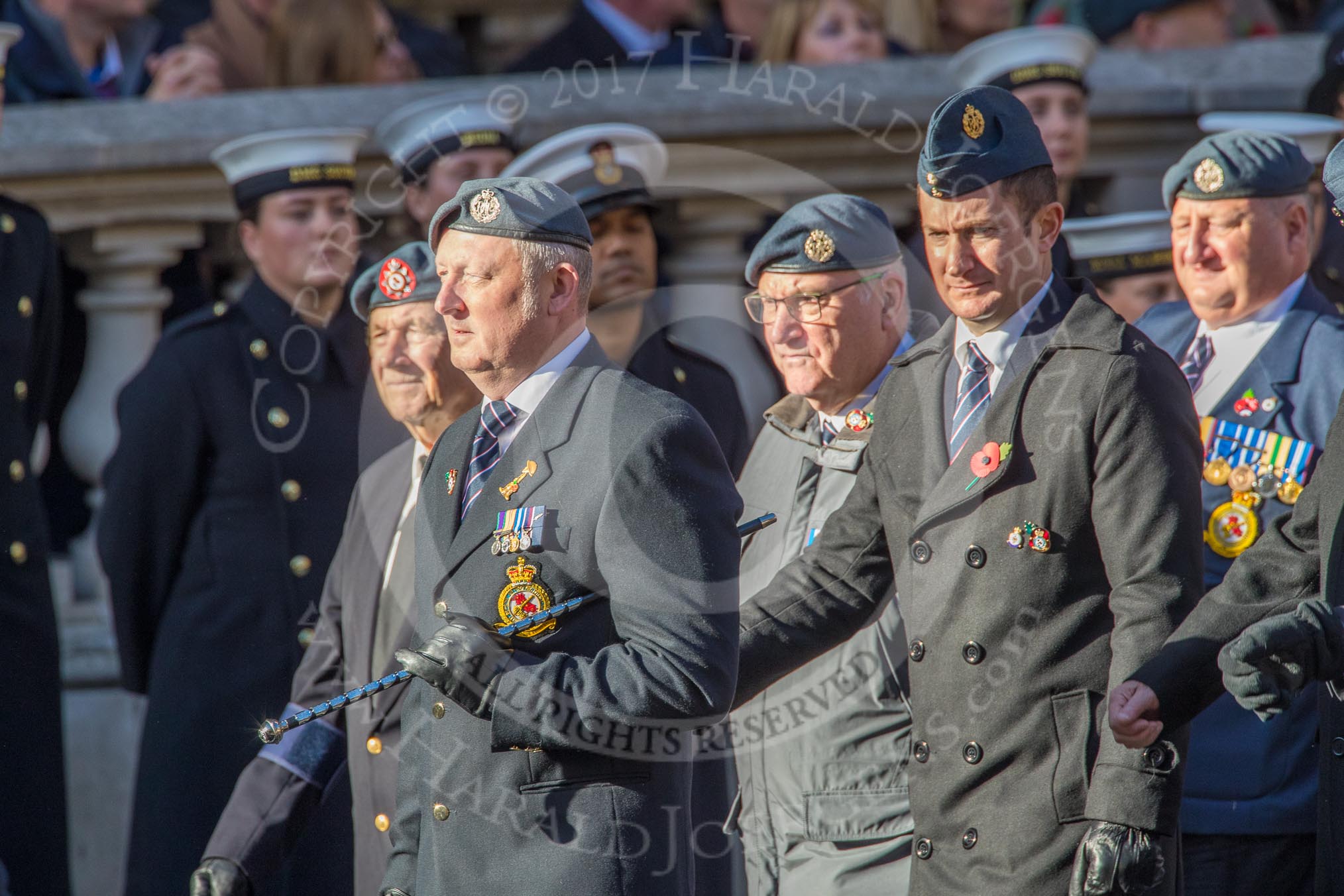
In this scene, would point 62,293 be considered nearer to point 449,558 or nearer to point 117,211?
point 117,211

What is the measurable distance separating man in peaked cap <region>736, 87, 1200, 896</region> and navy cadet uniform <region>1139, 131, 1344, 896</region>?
2.46ft

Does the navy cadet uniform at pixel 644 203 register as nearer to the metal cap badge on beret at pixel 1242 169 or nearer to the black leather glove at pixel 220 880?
the metal cap badge on beret at pixel 1242 169

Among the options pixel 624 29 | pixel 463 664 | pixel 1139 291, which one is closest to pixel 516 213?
pixel 463 664

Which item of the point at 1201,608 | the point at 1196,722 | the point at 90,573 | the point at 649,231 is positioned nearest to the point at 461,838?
the point at 1201,608

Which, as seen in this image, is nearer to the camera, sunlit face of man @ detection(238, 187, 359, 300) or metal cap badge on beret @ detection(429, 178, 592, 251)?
metal cap badge on beret @ detection(429, 178, 592, 251)

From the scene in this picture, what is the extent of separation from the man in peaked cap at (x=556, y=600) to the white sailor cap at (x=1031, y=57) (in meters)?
2.49

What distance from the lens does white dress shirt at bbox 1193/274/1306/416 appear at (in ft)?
13.9

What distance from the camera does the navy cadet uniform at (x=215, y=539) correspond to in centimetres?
517

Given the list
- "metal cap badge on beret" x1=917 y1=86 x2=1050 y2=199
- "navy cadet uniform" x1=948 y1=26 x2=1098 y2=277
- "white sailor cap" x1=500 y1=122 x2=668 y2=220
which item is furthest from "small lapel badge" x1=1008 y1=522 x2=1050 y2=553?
"navy cadet uniform" x1=948 y1=26 x2=1098 y2=277

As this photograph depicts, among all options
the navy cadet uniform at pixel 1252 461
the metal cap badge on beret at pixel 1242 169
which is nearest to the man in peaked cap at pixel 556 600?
the navy cadet uniform at pixel 1252 461

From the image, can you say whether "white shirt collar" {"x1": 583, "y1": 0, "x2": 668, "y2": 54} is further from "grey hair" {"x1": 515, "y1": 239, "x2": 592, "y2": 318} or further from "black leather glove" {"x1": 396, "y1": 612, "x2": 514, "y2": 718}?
"black leather glove" {"x1": 396, "y1": 612, "x2": 514, "y2": 718}

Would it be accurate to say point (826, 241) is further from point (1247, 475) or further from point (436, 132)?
point (436, 132)

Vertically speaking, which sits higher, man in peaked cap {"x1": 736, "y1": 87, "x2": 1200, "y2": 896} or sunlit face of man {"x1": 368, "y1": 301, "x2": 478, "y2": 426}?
sunlit face of man {"x1": 368, "y1": 301, "x2": 478, "y2": 426}

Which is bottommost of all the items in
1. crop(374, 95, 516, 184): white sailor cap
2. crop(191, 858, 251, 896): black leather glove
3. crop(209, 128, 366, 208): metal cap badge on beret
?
crop(191, 858, 251, 896): black leather glove
